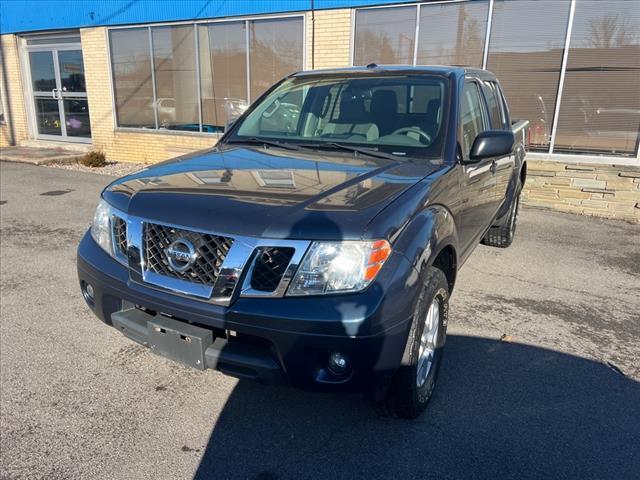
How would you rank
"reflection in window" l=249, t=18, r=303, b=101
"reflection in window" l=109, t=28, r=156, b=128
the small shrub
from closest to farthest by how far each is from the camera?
"reflection in window" l=249, t=18, r=303, b=101, "reflection in window" l=109, t=28, r=156, b=128, the small shrub

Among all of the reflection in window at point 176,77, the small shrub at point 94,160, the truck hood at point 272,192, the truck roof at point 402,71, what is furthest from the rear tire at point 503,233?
the small shrub at point 94,160

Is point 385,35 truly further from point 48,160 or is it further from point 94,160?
point 48,160

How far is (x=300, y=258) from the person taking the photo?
81.4 inches

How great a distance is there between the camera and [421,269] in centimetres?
231

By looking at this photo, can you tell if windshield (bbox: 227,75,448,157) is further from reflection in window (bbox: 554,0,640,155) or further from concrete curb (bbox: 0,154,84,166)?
concrete curb (bbox: 0,154,84,166)

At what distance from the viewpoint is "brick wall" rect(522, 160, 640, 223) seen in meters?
7.20

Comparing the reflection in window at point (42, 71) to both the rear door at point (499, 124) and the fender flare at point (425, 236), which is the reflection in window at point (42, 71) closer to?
the rear door at point (499, 124)

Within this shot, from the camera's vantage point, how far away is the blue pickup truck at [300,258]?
2068mm

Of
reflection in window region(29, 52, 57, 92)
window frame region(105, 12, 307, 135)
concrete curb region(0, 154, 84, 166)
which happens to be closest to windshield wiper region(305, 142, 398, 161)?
window frame region(105, 12, 307, 135)

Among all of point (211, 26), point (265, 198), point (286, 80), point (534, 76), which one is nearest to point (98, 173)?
point (211, 26)

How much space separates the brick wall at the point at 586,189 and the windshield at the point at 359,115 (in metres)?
4.97

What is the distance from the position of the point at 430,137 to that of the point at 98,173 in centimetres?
895

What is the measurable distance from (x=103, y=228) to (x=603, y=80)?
7.18 m

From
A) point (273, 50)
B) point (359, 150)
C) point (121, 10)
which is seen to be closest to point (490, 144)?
point (359, 150)
